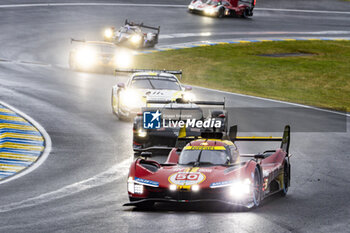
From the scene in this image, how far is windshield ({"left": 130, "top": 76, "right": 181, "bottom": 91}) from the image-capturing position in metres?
25.1

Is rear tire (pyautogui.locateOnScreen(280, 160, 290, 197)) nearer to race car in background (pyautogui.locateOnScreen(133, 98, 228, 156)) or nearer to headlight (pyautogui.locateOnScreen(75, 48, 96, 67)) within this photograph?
race car in background (pyautogui.locateOnScreen(133, 98, 228, 156))

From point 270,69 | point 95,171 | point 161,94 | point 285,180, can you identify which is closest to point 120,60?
point 270,69

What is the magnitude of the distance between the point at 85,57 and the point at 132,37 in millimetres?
8559

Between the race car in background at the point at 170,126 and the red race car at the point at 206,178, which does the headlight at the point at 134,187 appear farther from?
the race car in background at the point at 170,126

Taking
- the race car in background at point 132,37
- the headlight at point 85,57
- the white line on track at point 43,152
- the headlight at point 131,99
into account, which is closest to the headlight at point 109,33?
the race car in background at point 132,37

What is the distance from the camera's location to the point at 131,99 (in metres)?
24.4

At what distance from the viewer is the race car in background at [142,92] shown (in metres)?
24.2

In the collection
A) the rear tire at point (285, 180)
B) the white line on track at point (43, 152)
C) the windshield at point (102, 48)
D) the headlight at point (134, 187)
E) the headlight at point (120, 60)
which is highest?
the headlight at point (134, 187)

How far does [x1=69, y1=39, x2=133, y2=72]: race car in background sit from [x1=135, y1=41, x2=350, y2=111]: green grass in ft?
8.57

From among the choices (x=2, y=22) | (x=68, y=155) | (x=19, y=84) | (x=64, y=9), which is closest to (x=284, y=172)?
(x=68, y=155)

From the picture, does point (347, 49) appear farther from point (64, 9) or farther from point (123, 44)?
point (64, 9)

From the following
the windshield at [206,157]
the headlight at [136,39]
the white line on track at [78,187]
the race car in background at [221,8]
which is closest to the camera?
the white line on track at [78,187]

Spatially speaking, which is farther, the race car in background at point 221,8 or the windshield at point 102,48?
the race car in background at point 221,8

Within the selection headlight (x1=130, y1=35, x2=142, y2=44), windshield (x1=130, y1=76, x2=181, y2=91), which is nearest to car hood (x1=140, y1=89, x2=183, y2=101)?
windshield (x1=130, y1=76, x2=181, y2=91)
